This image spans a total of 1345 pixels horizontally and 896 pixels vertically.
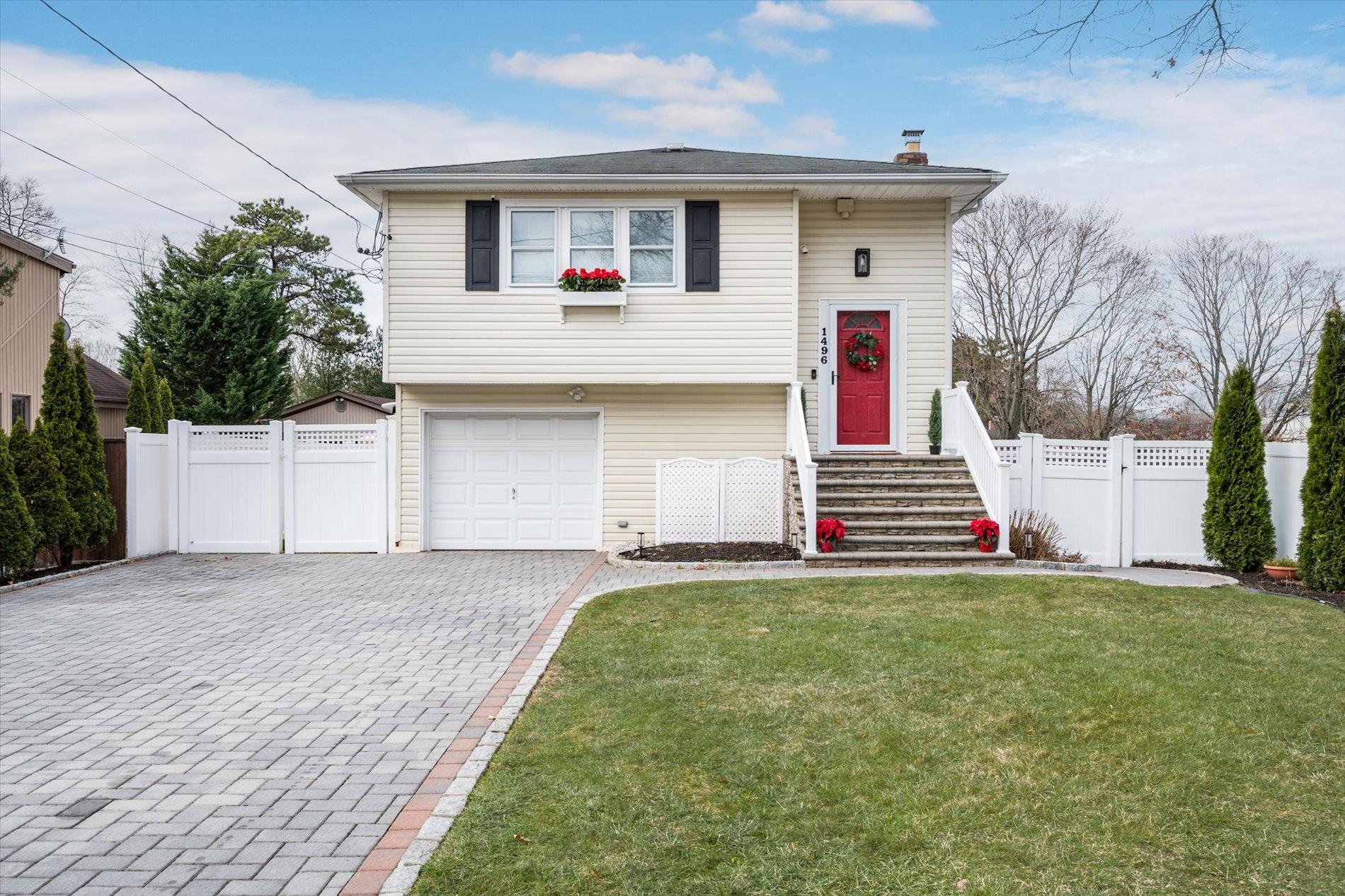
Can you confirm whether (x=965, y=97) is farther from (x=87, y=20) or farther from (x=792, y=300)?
(x=87, y=20)

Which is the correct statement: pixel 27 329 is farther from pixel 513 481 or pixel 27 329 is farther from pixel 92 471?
pixel 513 481

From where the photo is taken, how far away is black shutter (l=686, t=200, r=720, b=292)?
1307cm

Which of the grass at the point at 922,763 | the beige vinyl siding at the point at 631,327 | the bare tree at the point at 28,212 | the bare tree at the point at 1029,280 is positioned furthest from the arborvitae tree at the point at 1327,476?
the bare tree at the point at 28,212

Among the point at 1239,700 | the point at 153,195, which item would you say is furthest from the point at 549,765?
the point at 153,195

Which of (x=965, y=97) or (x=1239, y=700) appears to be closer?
(x=1239, y=700)

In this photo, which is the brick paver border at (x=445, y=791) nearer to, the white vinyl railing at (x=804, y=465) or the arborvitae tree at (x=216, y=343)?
the white vinyl railing at (x=804, y=465)

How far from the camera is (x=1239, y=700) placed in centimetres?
534

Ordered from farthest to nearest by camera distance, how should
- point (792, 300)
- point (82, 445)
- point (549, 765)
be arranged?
point (792, 300)
point (82, 445)
point (549, 765)

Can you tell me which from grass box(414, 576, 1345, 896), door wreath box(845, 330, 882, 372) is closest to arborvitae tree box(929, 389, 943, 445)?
door wreath box(845, 330, 882, 372)

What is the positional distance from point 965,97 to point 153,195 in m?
22.8

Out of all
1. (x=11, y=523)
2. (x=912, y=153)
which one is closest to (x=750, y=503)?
(x=912, y=153)

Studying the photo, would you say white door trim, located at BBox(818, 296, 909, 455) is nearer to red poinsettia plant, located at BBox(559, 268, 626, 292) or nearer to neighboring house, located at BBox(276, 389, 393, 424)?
red poinsettia plant, located at BBox(559, 268, 626, 292)

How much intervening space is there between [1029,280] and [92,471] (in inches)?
969

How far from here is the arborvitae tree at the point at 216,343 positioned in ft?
65.5
